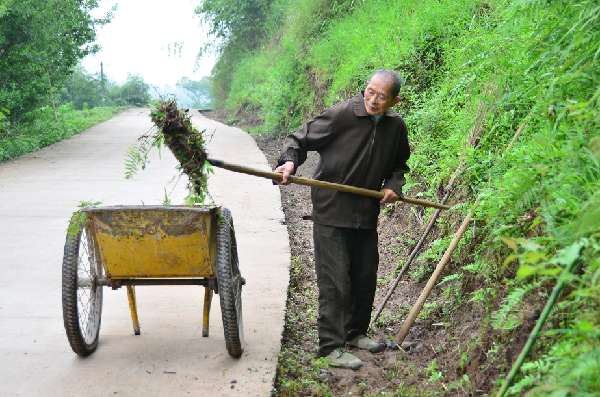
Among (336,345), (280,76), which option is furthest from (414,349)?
(280,76)

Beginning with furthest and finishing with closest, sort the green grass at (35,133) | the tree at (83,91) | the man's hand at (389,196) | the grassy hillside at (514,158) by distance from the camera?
1. the tree at (83,91)
2. the green grass at (35,133)
3. the man's hand at (389,196)
4. the grassy hillside at (514,158)

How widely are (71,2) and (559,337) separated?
18.2m

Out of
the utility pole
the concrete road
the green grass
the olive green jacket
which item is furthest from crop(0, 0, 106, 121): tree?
the utility pole

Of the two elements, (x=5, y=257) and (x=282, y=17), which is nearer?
(x=5, y=257)

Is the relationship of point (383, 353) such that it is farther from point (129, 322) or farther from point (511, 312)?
point (129, 322)

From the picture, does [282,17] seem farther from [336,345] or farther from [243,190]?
[336,345]

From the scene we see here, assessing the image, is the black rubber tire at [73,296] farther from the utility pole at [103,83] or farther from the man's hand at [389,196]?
the utility pole at [103,83]

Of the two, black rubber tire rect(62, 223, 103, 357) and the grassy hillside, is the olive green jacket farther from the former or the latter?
black rubber tire rect(62, 223, 103, 357)

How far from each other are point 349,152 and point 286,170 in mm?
529

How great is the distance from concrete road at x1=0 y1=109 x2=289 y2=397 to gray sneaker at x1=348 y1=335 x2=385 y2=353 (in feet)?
1.75

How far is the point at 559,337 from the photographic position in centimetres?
335

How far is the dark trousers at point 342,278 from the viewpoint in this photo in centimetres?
507

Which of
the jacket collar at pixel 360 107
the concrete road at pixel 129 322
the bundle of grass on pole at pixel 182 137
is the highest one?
the jacket collar at pixel 360 107

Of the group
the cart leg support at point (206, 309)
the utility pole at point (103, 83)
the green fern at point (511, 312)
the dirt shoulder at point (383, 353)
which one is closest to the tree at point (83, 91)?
the utility pole at point (103, 83)
